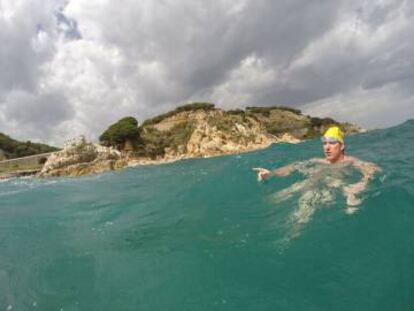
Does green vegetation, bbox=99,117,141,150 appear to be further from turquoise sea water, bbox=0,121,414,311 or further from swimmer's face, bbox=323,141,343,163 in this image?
swimmer's face, bbox=323,141,343,163

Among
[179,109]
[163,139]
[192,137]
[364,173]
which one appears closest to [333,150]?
[364,173]

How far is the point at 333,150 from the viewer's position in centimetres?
898

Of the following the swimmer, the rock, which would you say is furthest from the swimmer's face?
the rock

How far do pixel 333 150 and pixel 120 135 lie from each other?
222 feet

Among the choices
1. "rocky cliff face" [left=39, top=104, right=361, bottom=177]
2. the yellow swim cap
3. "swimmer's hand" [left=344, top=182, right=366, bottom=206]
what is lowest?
"swimmer's hand" [left=344, top=182, right=366, bottom=206]

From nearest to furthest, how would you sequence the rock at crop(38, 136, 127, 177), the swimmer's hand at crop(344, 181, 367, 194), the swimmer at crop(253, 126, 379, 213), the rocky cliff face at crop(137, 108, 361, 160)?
the swimmer's hand at crop(344, 181, 367, 194) < the swimmer at crop(253, 126, 379, 213) < the rock at crop(38, 136, 127, 177) < the rocky cliff face at crop(137, 108, 361, 160)

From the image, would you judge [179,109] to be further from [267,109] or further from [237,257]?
[237,257]

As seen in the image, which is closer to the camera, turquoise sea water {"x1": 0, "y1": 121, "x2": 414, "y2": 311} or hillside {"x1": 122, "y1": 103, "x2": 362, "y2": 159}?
turquoise sea water {"x1": 0, "y1": 121, "x2": 414, "y2": 311}

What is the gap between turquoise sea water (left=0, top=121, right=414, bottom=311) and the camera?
4492 millimetres

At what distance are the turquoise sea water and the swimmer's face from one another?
592 millimetres

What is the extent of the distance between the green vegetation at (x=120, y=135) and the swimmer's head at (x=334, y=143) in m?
67.4

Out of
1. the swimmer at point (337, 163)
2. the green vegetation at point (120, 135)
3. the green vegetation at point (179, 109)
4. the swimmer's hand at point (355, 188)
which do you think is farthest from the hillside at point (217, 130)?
→ the swimmer's hand at point (355, 188)

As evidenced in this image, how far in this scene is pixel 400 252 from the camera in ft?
17.1

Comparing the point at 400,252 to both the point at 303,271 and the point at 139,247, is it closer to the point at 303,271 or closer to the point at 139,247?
the point at 303,271
